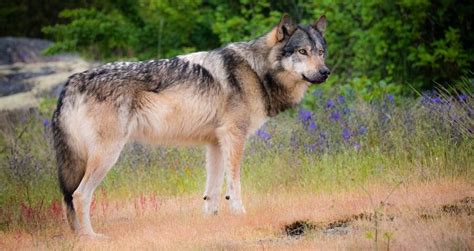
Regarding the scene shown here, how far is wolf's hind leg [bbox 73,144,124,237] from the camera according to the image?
21.8 ft

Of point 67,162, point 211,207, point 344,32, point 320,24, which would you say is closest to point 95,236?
point 67,162

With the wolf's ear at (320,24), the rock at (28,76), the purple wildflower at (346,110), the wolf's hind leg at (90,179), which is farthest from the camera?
the rock at (28,76)

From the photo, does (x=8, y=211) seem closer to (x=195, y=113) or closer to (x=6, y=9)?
(x=195, y=113)

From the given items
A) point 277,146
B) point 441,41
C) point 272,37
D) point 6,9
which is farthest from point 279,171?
point 6,9

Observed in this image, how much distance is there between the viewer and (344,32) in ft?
44.0

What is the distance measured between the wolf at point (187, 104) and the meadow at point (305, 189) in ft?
1.76

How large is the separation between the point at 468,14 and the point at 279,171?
17.9 ft

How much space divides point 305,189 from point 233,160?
1177mm

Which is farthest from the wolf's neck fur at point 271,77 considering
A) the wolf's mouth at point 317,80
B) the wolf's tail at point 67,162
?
the wolf's tail at point 67,162

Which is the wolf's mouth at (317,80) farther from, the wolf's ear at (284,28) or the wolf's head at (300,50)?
the wolf's ear at (284,28)

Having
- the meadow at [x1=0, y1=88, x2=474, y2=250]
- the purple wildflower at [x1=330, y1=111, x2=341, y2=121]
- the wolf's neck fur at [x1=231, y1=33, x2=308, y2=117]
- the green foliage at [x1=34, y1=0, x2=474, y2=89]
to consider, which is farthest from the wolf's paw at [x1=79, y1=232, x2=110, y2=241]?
the green foliage at [x1=34, y1=0, x2=474, y2=89]

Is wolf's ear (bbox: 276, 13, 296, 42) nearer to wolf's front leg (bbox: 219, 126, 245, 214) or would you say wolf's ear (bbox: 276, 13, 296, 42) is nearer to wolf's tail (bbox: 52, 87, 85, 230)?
wolf's front leg (bbox: 219, 126, 245, 214)

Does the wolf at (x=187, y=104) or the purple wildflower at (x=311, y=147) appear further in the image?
the purple wildflower at (x=311, y=147)

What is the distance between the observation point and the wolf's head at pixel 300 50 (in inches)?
283
